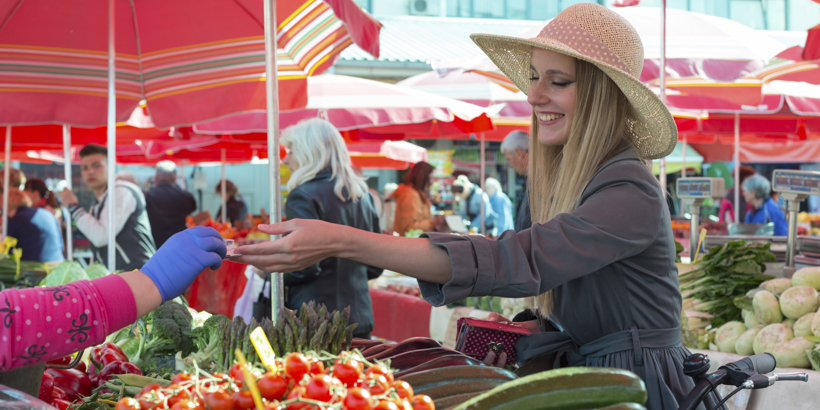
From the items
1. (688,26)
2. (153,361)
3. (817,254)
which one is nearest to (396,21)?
(688,26)

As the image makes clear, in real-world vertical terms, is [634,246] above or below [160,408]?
above

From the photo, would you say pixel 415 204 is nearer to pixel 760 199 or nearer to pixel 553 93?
pixel 760 199

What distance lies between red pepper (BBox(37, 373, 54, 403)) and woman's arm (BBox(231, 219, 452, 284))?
86 centimetres

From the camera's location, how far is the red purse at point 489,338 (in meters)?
1.89

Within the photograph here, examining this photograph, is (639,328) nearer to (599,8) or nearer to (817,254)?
(599,8)

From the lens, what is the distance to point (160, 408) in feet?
3.79

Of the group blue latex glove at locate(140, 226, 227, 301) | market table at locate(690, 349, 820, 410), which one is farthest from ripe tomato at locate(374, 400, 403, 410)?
market table at locate(690, 349, 820, 410)

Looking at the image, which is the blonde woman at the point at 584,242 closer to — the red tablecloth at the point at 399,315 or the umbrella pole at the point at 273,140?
the umbrella pole at the point at 273,140

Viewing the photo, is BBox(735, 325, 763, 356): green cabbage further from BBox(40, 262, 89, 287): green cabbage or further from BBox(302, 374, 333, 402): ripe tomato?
BBox(40, 262, 89, 287): green cabbage

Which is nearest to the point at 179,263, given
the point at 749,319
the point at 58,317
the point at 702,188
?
the point at 58,317

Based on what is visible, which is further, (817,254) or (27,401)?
(817,254)

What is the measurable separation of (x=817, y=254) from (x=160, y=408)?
3.90 metres

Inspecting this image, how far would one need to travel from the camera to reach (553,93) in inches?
68.7

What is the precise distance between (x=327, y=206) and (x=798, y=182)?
2.60 m
